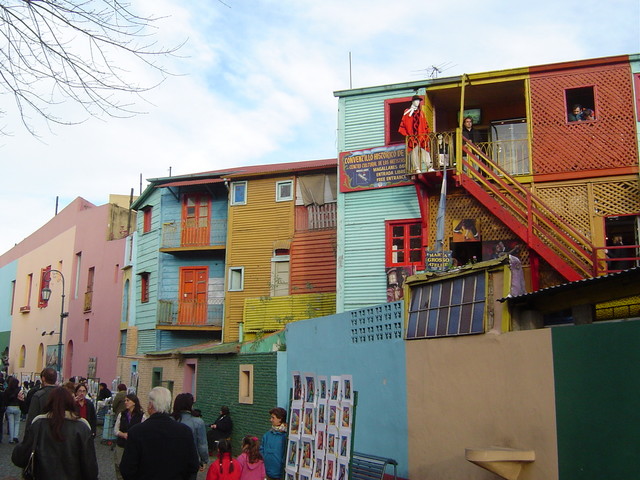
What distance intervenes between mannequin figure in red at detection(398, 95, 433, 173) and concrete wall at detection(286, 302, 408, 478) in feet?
13.9

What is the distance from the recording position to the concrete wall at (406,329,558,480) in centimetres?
861

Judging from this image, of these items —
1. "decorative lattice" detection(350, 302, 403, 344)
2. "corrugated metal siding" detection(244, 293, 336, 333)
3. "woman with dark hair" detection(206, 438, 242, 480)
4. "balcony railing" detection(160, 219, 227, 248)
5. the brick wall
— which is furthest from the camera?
"balcony railing" detection(160, 219, 227, 248)

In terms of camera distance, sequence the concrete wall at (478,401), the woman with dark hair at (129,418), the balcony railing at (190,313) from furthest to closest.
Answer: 1. the balcony railing at (190,313)
2. the woman with dark hair at (129,418)
3. the concrete wall at (478,401)

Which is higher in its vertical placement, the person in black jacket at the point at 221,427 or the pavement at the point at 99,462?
the person in black jacket at the point at 221,427

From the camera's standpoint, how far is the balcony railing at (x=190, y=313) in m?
25.9

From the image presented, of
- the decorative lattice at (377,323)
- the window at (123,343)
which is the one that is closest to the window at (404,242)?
the decorative lattice at (377,323)

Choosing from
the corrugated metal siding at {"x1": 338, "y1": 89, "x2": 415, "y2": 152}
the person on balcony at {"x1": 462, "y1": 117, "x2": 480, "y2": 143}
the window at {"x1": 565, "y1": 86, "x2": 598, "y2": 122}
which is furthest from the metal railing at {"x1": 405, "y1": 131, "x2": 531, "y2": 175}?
the corrugated metal siding at {"x1": 338, "y1": 89, "x2": 415, "y2": 152}

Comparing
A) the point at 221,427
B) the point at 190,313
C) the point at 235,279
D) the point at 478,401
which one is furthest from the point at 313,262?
the point at 478,401

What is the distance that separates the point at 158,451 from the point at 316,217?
56.9ft

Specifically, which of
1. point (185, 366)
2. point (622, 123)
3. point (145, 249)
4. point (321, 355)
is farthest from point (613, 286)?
point (145, 249)

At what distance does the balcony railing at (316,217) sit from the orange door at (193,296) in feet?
17.2

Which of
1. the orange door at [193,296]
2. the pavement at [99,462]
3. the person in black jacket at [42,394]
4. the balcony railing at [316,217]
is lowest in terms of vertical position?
the pavement at [99,462]

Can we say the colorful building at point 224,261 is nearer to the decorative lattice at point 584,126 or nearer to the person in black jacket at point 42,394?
the decorative lattice at point 584,126

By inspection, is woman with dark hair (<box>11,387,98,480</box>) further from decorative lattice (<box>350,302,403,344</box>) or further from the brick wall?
the brick wall
